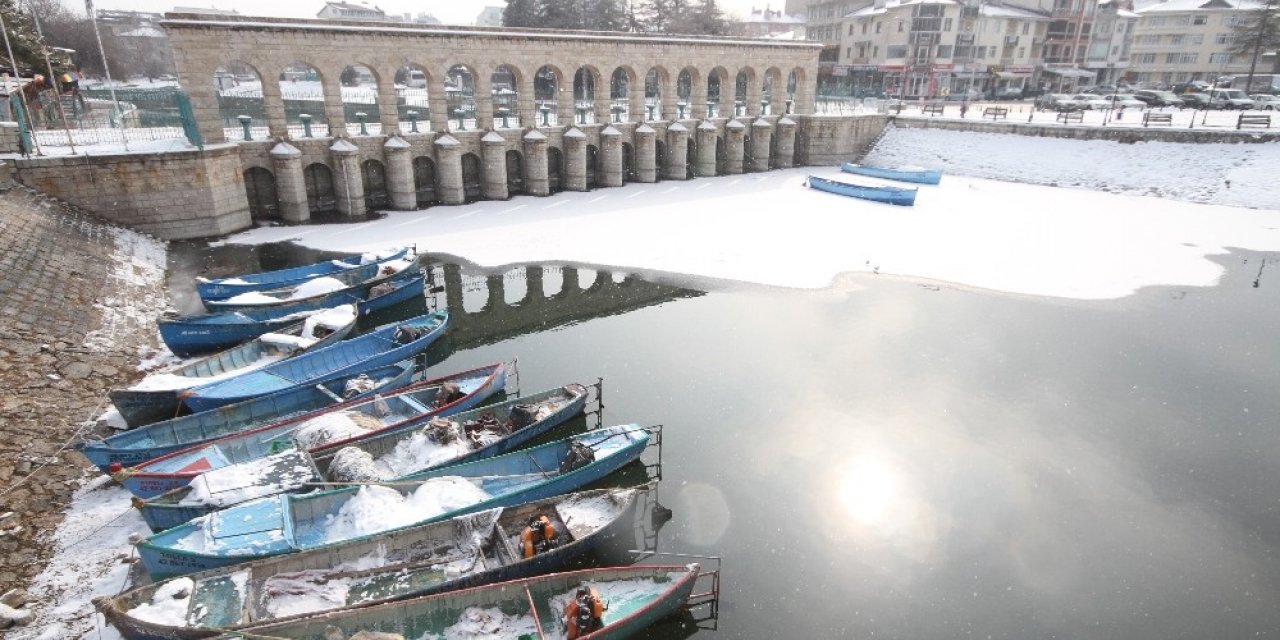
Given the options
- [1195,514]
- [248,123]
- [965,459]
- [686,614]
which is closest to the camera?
Result: [686,614]

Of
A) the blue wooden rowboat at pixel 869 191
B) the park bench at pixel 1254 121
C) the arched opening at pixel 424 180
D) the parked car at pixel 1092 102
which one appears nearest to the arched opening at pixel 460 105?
the arched opening at pixel 424 180

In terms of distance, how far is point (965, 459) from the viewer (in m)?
14.3

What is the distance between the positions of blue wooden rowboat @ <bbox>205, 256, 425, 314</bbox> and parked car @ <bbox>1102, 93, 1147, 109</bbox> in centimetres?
5078

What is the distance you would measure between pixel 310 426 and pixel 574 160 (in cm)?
2808

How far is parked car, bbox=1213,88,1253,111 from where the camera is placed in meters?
48.8

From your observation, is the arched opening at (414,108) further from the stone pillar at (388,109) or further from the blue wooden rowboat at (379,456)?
the blue wooden rowboat at (379,456)

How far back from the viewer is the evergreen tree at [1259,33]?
2238 inches

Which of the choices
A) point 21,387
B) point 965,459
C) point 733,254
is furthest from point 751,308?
point 21,387

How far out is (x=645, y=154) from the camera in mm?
41938

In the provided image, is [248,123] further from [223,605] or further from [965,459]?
[965,459]

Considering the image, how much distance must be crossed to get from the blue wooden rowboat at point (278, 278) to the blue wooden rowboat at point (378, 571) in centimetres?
1326

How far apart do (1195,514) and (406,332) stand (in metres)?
17.8

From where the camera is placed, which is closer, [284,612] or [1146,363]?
[284,612]

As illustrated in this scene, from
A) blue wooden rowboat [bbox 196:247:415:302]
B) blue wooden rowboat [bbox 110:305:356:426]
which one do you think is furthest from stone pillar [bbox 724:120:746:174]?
blue wooden rowboat [bbox 110:305:356:426]
